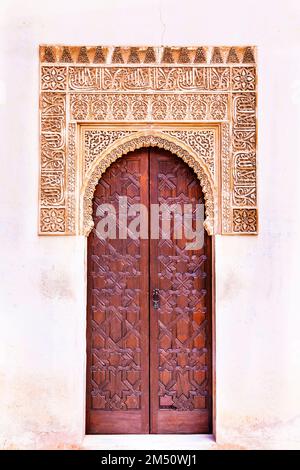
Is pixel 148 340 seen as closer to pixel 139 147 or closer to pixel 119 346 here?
pixel 119 346

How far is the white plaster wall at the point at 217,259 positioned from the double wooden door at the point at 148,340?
143 mm

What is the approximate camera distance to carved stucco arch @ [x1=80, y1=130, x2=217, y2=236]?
3.33 meters

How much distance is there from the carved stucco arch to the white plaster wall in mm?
200

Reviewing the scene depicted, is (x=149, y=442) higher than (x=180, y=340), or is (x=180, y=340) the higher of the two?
(x=180, y=340)

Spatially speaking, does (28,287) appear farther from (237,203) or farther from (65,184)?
(237,203)

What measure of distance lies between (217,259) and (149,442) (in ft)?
4.20

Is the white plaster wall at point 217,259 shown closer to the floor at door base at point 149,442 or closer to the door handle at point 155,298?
the floor at door base at point 149,442

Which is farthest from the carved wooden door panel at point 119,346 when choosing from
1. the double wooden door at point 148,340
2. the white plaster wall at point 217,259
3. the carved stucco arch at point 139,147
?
the carved stucco arch at point 139,147

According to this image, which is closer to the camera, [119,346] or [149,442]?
[149,442]

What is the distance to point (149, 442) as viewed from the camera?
326 cm

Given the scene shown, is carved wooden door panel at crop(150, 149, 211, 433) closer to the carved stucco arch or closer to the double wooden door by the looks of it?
the double wooden door

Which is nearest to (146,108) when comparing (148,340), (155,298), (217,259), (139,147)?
(139,147)

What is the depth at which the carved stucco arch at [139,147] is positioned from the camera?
333 cm

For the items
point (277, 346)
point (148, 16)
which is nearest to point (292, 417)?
point (277, 346)
